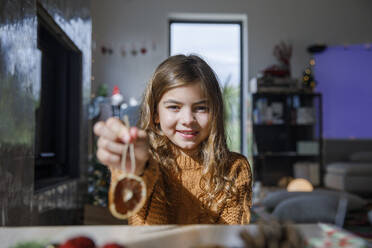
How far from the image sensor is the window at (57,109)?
230 centimetres

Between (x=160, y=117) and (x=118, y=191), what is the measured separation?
56 cm

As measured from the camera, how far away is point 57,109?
8.75 feet

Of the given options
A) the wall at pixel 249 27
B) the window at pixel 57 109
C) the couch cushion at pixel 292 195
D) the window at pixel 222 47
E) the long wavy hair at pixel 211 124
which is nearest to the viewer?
the long wavy hair at pixel 211 124

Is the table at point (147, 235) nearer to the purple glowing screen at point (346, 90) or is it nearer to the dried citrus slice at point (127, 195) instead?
the dried citrus slice at point (127, 195)

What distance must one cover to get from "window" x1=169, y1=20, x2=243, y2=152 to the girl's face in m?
4.73

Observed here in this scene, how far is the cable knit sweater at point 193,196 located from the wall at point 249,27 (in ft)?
14.3

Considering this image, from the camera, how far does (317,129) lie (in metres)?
5.59

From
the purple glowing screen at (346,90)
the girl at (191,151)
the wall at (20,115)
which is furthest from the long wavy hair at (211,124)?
the purple glowing screen at (346,90)

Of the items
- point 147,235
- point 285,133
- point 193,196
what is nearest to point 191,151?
point 193,196

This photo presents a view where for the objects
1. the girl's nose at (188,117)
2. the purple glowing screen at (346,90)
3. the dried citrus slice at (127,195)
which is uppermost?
the purple glowing screen at (346,90)

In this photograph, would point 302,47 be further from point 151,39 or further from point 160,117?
point 160,117

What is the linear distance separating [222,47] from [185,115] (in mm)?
5056

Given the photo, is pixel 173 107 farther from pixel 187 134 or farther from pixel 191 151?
pixel 191 151

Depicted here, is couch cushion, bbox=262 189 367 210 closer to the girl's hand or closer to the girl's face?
the girl's face
